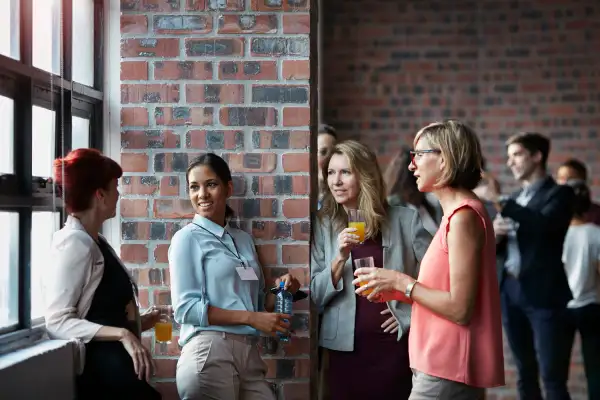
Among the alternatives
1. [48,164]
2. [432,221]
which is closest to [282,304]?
[48,164]

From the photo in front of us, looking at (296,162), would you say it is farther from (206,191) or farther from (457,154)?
(457,154)

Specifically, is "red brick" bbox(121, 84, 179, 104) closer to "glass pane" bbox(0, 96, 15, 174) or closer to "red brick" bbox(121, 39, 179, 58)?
"red brick" bbox(121, 39, 179, 58)

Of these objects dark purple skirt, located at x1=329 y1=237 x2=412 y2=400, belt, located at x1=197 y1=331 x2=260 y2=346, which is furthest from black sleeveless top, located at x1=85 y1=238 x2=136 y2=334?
dark purple skirt, located at x1=329 y1=237 x2=412 y2=400

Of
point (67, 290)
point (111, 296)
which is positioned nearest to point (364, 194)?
point (111, 296)

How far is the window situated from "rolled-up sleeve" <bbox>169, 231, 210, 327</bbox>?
435 mm

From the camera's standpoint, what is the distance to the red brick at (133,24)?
3301 mm

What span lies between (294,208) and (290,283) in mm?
301

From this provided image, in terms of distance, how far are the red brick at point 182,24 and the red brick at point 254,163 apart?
0.51m

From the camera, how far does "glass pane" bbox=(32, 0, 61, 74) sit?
283 centimetres

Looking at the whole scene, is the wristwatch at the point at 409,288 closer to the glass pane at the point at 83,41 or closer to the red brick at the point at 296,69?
the red brick at the point at 296,69

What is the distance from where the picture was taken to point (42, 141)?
290cm

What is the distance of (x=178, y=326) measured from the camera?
11.0ft

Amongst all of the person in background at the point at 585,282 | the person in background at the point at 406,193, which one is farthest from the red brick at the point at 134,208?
the person in background at the point at 585,282

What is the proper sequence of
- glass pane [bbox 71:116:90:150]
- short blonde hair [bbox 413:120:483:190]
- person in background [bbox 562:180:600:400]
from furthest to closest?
person in background [bbox 562:180:600:400]
glass pane [bbox 71:116:90:150]
short blonde hair [bbox 413:120:483:190]
